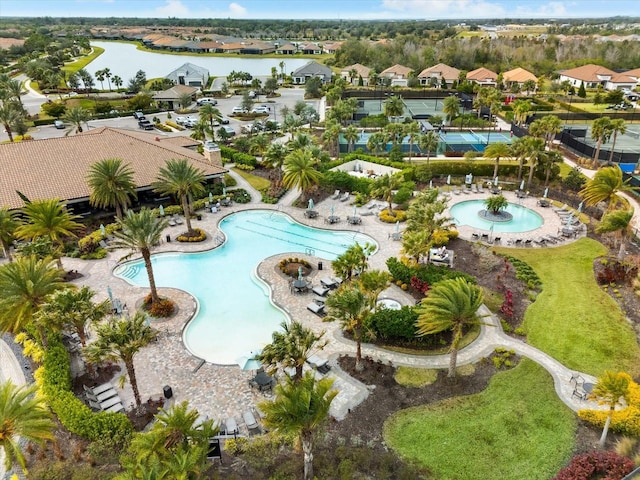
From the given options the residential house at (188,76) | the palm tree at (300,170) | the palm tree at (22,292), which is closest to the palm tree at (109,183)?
the palm tree at (300,170)

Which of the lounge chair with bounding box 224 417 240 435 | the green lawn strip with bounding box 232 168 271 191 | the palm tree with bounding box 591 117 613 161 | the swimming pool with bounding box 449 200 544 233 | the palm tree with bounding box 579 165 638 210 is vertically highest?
the palm tree with bounding box 591 117 613 161

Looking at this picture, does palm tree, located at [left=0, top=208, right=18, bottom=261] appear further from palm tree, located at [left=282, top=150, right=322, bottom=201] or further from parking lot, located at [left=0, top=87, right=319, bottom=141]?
parking lot, located at [left=0, top=87, right=319, bottom=141]

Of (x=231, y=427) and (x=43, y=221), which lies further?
(x=43, y=221)

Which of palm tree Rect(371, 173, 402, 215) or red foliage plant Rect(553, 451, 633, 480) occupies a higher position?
palm tree Rect(371, 173, 402, 215)

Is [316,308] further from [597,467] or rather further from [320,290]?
[597,467]

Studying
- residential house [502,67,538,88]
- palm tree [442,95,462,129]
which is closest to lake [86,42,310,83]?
residential house [502,67,538,88]

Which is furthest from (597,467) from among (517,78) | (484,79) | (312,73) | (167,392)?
(312,73)

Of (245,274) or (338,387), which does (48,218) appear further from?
(338,387)
